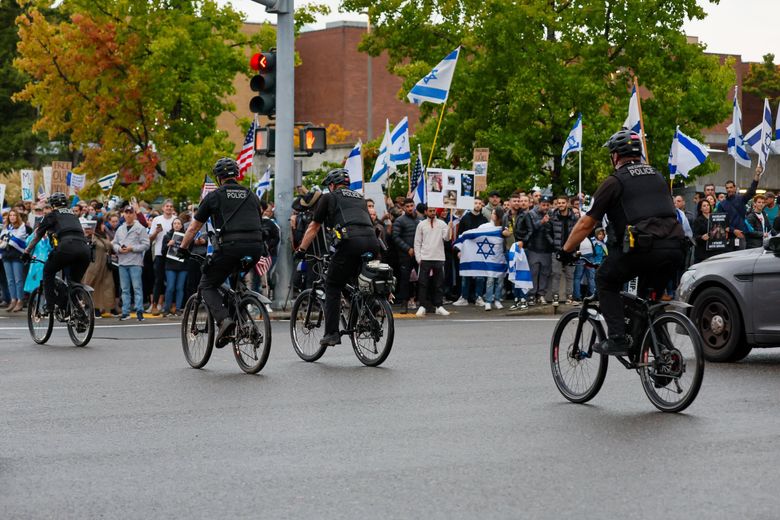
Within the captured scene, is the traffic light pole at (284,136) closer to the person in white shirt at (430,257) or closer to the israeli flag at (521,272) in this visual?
the person in white shirt at (430,257)

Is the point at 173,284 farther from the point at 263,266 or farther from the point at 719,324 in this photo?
the point at 719,324

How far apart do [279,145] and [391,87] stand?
53438mm

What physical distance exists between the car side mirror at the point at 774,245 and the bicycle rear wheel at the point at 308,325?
4.28 m

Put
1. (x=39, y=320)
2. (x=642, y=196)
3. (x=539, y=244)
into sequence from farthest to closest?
1. (x=539, y=244)
2. (x=39, y=320)
3. (x=642, y=196)

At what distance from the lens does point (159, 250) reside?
22031mm

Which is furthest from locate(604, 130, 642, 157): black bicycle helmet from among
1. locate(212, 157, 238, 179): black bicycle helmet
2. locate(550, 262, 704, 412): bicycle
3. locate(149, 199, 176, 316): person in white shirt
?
locate(149, 199, 176, 316): person in white shirt

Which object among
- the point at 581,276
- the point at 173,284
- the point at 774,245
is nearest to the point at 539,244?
the point at 581,276

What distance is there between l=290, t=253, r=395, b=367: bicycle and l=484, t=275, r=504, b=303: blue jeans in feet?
30.6

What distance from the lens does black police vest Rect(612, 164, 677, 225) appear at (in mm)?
9148

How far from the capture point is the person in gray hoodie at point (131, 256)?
69.1 ft

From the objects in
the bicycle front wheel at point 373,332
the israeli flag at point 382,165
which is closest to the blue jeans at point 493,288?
the israeli flag at point 382,165

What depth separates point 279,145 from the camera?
21.0m

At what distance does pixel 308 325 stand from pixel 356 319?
0.70 m

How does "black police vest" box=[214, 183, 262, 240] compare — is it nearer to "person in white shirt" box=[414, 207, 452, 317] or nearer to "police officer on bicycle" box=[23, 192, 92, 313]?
"police officer on bicycle" box=[23, 192, 92, 313]
